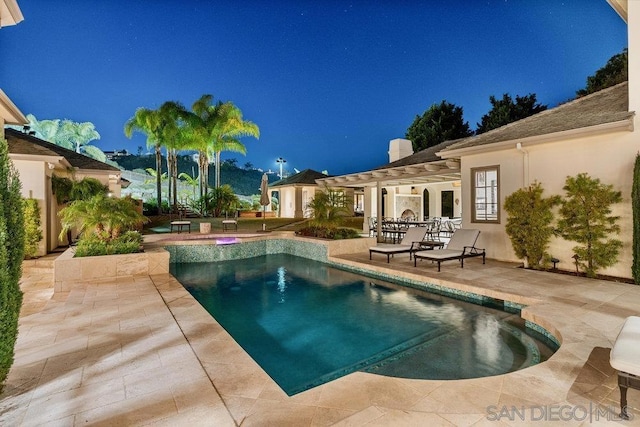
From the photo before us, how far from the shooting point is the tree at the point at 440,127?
33.6 metres

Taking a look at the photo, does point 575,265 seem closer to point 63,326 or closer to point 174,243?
point 63,326

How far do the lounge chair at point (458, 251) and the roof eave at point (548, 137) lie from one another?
8.18 feet

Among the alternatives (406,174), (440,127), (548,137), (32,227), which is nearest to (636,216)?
(548,137)

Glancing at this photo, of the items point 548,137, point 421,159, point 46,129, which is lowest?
point 548,137

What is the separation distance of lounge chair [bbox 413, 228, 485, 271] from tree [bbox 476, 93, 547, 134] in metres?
25.9

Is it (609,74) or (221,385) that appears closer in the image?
(221,385)

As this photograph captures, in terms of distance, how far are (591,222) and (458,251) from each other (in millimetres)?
2869

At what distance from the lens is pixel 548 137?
816 centimetres

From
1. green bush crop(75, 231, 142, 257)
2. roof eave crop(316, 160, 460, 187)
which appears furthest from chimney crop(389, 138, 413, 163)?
green bush crop(75, 231, 142, 257)

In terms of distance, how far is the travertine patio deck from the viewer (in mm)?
2633

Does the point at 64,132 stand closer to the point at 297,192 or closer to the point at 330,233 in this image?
the point at 297,192

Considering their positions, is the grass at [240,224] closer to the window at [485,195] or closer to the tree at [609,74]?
the window at [485,195]

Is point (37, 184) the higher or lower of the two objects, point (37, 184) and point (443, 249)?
the higher

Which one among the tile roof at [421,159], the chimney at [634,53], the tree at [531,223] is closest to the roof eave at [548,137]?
the chimney at [634,53]
